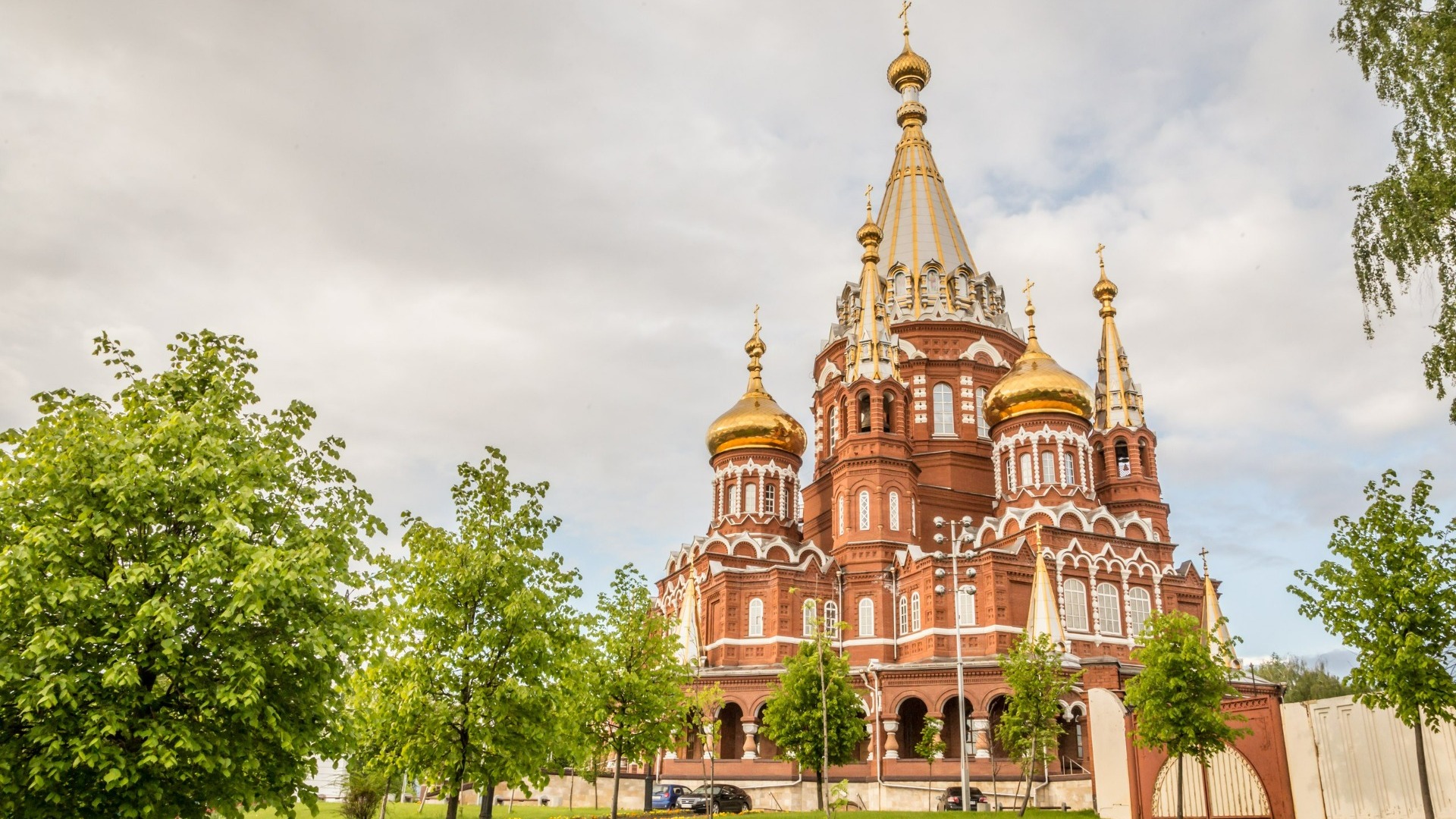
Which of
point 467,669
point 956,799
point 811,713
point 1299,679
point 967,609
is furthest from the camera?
point 1299,679

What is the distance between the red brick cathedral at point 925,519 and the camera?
3697cm

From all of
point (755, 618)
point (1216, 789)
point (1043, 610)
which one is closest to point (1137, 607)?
point (1043, 610)

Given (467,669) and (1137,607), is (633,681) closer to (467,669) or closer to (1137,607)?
(467,669)

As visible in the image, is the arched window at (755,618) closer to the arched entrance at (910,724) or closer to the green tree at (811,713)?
the arched entrance at (910,724)

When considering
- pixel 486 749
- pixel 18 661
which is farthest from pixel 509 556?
pixel 18 661

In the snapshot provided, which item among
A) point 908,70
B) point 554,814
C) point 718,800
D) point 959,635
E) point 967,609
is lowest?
point 554,814

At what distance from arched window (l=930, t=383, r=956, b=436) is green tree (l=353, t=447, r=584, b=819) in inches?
1301

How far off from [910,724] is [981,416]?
1452 cm

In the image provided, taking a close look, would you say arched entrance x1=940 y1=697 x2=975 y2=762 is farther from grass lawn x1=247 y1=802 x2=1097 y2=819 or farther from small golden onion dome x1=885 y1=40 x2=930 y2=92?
small golden onion dome x1=885 y1=40 x2=930 y2=92

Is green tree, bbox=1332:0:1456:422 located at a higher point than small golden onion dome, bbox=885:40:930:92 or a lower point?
lower

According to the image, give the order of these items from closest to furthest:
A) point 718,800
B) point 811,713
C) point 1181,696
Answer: point 1181,696, point 811,713, point 718,800

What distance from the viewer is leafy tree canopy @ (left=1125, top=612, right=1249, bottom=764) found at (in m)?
20.7

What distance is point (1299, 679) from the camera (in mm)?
72562

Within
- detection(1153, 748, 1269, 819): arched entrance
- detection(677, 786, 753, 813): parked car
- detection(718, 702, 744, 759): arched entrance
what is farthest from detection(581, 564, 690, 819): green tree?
detection(718, 702, 744, 759): arched entrance
